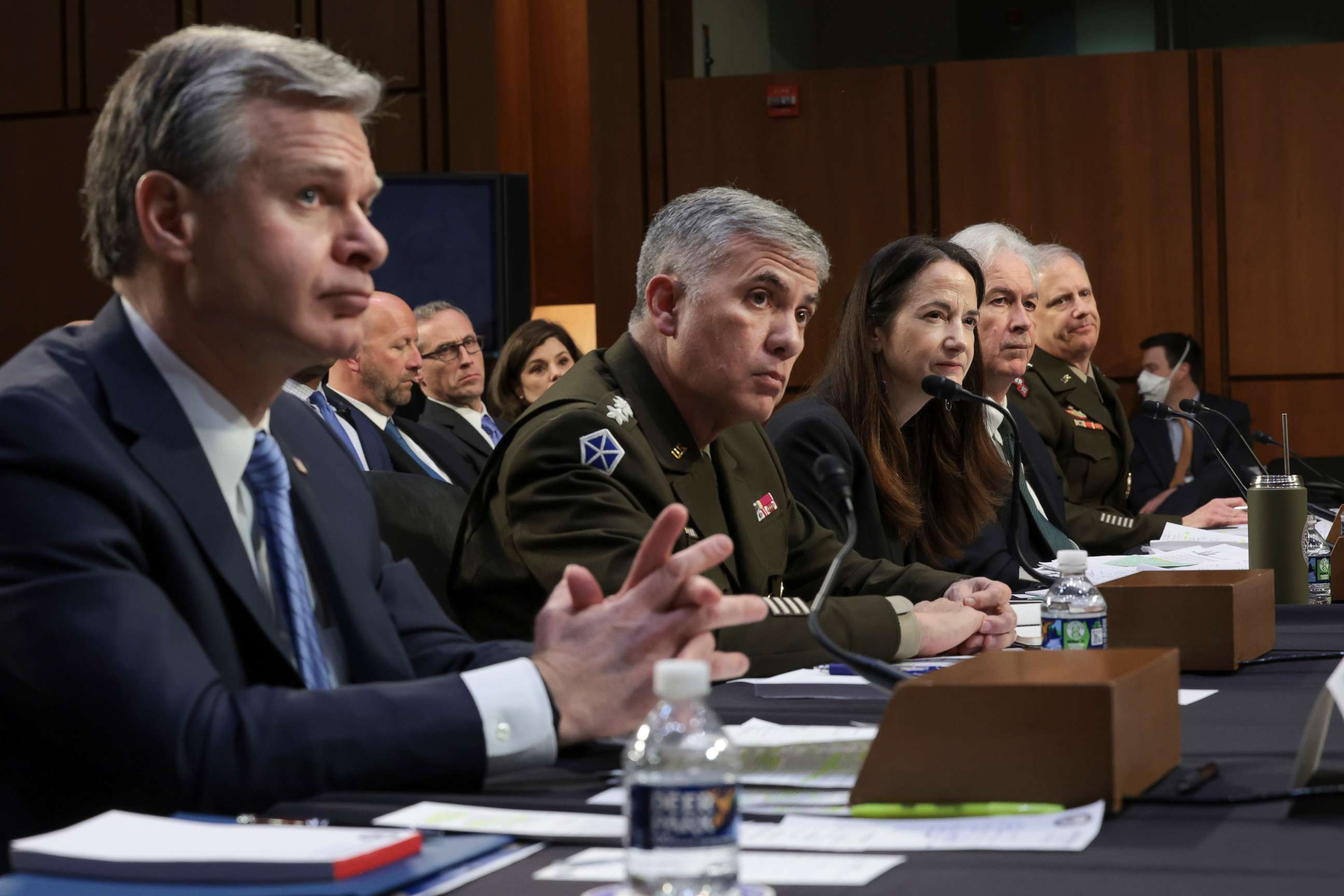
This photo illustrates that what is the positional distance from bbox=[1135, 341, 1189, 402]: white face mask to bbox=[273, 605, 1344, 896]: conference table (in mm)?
5344

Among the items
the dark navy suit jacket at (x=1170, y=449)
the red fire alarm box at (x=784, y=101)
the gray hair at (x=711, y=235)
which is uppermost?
the red fire alarm box at (x=784, y=101)

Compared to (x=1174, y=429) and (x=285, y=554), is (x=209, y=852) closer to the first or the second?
(x=285, y=554)

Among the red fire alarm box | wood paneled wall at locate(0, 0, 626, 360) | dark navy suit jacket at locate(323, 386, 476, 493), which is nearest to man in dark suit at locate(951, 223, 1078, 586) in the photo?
dark navy suit jacket at locate(323, 386, 476, 493)

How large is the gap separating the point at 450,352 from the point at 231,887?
16.9 ft

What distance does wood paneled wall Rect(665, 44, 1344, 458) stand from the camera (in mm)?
6664

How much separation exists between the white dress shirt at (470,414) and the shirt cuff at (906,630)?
13.0ft

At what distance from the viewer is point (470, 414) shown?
5926 mm

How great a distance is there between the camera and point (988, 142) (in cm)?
680

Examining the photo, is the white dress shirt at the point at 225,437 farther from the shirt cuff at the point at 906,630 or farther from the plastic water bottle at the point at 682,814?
the shirt cuff at the point at 906,630

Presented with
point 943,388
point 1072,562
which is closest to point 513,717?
point 1072,562

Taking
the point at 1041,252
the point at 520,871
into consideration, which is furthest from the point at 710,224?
the point at 1041,252

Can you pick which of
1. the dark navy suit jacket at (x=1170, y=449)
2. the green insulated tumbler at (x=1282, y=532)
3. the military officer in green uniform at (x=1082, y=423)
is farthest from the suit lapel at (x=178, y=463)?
the dark navy suit jacket at (x=1170, y=449)

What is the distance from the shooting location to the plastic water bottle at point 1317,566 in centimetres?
244

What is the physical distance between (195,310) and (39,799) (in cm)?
44
